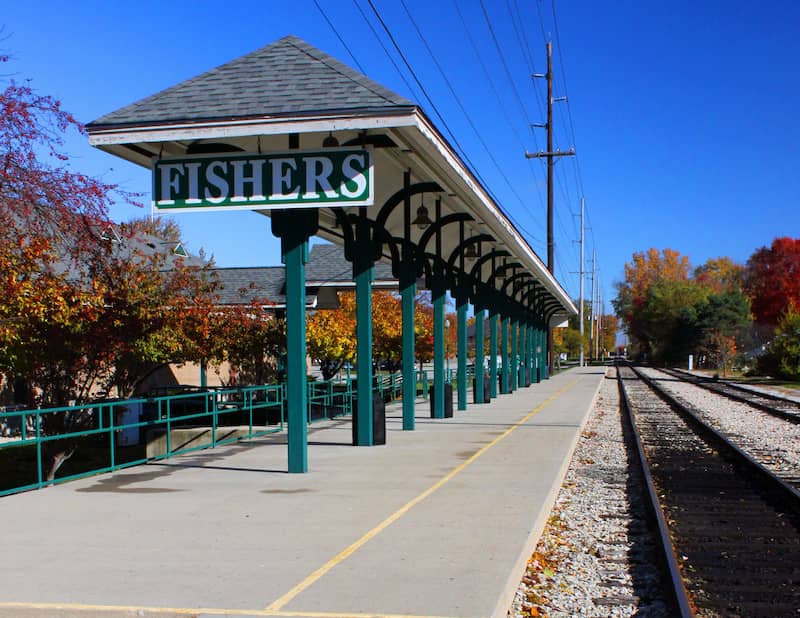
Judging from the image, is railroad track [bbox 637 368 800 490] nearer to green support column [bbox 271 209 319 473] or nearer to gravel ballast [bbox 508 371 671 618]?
gravel ballast [bbox 508 371 671 618]

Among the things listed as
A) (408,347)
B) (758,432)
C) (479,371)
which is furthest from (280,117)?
(479,371)

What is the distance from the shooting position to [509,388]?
32406 mm

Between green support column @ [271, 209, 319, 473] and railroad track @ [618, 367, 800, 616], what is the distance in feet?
14.6

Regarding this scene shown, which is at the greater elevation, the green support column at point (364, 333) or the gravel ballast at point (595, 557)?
the green support column at point (364, 333)

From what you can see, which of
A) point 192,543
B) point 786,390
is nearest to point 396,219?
point 192,543

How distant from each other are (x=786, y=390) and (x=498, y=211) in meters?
26.0

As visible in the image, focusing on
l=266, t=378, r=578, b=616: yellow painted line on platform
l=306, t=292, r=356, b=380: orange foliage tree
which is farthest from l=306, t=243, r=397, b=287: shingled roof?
l=266, t=378, r=578, b=616: yellow painted line on platform

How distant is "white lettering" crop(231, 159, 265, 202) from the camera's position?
10625mm

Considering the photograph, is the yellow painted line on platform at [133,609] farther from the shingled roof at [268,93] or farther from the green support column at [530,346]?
the green support column at [530,346]

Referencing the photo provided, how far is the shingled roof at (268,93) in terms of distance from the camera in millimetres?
10234

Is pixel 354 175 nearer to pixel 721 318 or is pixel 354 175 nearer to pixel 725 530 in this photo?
pixel 725 530

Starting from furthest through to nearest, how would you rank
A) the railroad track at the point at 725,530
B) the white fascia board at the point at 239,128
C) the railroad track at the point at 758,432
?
the railroad track at the point at 758,432, the white fascia board at the point at 239,128, the railroad track at the point at 725,530

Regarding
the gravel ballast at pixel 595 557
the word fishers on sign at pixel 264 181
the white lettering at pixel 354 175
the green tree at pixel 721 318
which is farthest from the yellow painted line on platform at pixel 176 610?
the green tree at pixel 721 318

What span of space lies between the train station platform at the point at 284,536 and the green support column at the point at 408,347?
3.84 meters
